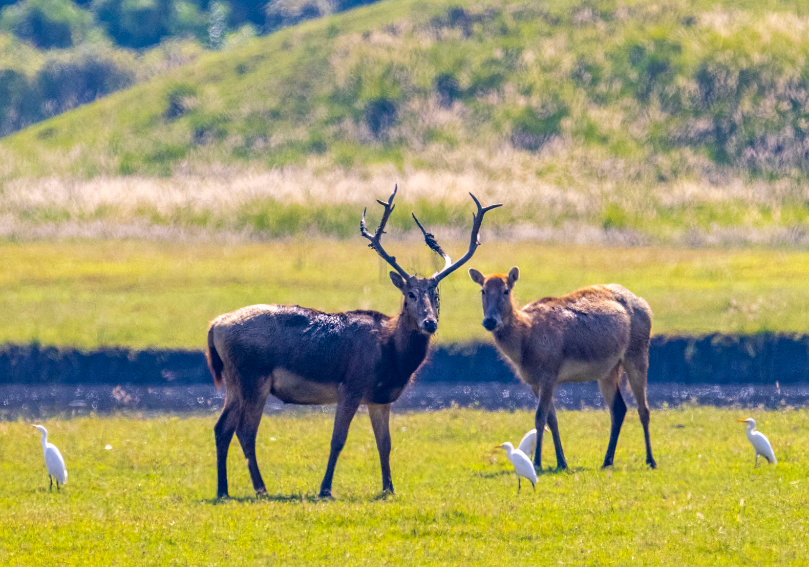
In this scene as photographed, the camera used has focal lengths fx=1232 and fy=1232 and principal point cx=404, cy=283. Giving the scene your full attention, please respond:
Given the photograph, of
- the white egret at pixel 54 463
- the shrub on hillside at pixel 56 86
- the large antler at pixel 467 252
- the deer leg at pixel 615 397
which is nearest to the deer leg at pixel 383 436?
the large antler at pixel 467 252

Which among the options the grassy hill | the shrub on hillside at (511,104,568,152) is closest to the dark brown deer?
the grassy hill

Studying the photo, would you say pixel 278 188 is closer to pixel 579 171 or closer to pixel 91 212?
pixel 91 212

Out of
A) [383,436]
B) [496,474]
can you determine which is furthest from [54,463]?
[496,474]

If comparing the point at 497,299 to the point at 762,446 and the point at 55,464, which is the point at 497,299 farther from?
the point at 55,464

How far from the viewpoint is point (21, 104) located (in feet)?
312

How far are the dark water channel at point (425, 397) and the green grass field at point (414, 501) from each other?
8.99 ft

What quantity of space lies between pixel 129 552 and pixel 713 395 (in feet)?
54.3

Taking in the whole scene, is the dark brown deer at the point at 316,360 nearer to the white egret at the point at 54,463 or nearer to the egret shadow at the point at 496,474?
the egret shadow at the point at 496,474

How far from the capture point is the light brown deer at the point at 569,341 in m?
18.2

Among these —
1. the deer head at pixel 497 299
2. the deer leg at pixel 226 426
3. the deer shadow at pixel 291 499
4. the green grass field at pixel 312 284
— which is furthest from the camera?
the green grass field at pixel 312 284

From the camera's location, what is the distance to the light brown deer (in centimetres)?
1820

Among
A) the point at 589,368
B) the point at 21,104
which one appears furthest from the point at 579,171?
the point at 21,104

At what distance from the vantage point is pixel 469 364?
28422 mm

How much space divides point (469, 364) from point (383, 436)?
39.9ft
